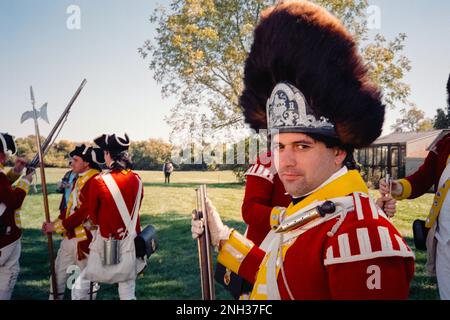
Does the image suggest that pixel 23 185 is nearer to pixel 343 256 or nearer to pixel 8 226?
pixel 8 226

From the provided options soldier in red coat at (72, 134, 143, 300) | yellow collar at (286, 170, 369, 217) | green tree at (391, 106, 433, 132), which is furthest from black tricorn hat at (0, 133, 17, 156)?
green tree at (391, 106, 433, 132)

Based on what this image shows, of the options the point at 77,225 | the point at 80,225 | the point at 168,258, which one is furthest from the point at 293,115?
the point at 168,258

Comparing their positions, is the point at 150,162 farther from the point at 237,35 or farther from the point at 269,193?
the point at 269,193

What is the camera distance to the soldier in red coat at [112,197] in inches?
167

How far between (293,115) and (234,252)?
88cm

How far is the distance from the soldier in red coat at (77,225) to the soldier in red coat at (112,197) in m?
0.15

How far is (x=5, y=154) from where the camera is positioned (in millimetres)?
4566

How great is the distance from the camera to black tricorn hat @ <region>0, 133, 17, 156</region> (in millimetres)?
4527

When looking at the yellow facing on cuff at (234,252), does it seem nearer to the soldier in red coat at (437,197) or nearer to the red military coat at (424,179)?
the soldier in red coat at (437,197)

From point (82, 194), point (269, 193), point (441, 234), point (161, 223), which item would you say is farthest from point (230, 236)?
point (161, 223)

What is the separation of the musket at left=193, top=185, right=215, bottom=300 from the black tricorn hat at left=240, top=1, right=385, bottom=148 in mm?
620

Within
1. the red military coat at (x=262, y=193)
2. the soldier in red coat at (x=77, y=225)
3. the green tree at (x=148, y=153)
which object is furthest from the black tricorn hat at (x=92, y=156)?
the green tree at (x=148, y=153)
